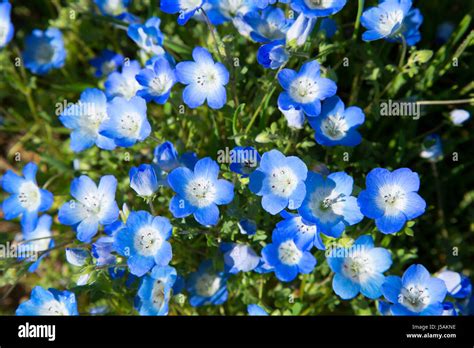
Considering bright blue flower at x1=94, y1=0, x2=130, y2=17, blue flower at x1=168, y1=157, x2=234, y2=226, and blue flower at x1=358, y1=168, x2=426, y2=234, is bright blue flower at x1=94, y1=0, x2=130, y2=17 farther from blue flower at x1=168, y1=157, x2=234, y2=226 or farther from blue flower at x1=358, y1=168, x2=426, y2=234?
blue flower at x1=358, y1=168, x2=426, y2=234

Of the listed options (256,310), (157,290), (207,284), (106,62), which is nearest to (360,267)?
(256,310)

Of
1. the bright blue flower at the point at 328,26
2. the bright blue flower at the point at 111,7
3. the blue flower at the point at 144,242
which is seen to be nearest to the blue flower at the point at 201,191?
the blue flower at the point at 144,242

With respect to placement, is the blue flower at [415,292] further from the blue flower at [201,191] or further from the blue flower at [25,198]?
the blue flower at [25,198]

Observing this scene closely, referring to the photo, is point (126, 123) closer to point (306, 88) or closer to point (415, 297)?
point (306, 88)

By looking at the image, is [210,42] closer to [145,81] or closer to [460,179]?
[145,81]

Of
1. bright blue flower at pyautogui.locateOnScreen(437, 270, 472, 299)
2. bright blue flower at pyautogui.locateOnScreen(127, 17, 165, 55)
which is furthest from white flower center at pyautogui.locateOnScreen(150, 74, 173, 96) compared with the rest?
bright blue flower at pyautogui.locateOnScreen(437, 270, 472, 299)
